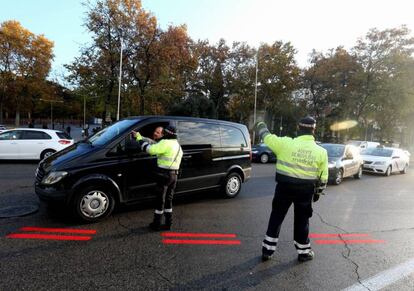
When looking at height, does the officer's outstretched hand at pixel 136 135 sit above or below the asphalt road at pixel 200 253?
above

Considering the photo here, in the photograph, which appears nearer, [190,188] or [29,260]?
[29,260]

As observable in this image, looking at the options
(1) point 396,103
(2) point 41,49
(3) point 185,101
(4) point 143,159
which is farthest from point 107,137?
(2) point 41,49

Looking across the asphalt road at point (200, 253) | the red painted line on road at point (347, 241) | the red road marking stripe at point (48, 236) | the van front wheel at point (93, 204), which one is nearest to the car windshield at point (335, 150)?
the asphalt road at point (200, 253)

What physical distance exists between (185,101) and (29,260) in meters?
32.4

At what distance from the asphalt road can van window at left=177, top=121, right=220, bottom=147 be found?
1.42 meters

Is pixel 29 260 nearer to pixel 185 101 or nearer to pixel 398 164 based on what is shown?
pixel 398 164

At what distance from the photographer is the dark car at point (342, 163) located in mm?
10117

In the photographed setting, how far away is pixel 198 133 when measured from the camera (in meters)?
6.25

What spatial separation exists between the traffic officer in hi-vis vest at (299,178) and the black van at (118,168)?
8.09 ft

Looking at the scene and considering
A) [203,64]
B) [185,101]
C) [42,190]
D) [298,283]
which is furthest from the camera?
[203,64]

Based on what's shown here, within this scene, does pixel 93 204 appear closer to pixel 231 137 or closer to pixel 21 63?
pixel 231 137

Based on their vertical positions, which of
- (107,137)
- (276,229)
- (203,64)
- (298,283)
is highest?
(203,64)

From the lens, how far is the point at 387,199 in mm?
8023

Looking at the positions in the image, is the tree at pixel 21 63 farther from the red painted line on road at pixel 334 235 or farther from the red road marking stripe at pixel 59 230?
the red painted line on road at pixel 334 235
